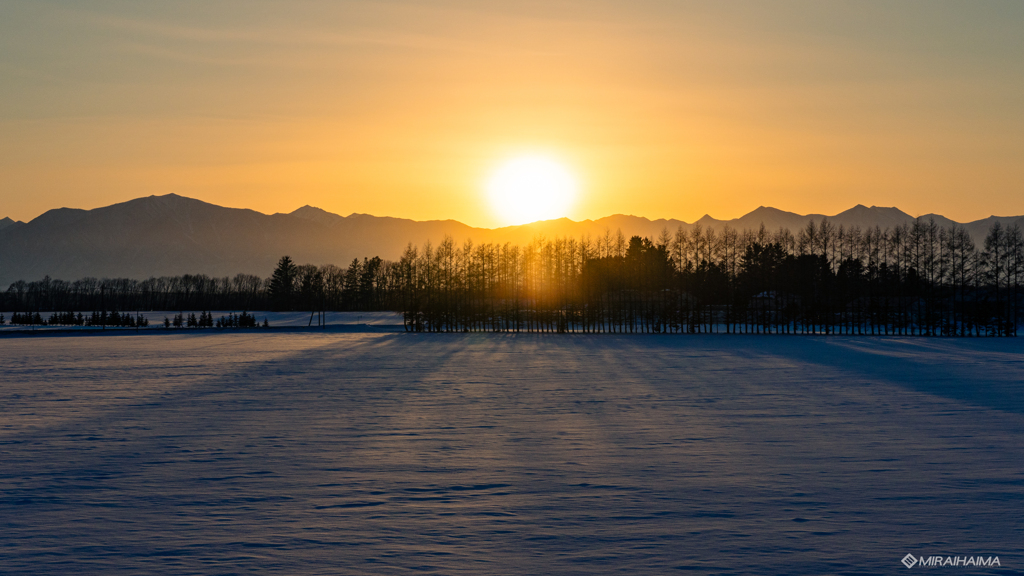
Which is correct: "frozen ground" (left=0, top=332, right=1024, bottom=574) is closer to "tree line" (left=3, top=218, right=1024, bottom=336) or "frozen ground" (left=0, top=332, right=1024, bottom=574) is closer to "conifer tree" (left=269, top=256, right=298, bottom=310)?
"tree line" (left=3, top=218, right=1024, bottom=336)

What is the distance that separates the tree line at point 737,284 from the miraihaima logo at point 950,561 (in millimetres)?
63393

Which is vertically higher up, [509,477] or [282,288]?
[282,288]

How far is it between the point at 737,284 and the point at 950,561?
82331mm

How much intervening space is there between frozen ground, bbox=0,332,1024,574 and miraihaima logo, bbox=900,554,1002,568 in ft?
0.39

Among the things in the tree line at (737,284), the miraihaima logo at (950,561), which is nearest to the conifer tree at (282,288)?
the tree line at (737,284)

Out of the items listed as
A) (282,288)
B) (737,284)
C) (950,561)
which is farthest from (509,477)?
(282,288)

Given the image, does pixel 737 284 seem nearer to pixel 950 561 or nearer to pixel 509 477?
pixel 509 477

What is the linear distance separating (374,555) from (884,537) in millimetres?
5622

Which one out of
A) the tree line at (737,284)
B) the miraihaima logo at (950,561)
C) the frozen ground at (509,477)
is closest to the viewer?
the miraihaima logo at (950,561)

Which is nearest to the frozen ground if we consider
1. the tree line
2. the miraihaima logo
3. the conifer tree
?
the miraihaima logo

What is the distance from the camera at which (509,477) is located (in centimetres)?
1059

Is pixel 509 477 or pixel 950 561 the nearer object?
pixel 950 561

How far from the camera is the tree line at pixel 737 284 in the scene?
76188 millimetres

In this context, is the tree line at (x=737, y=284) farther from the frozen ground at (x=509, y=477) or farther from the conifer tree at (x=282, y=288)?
the frozen ground at (x=509, y=477)
